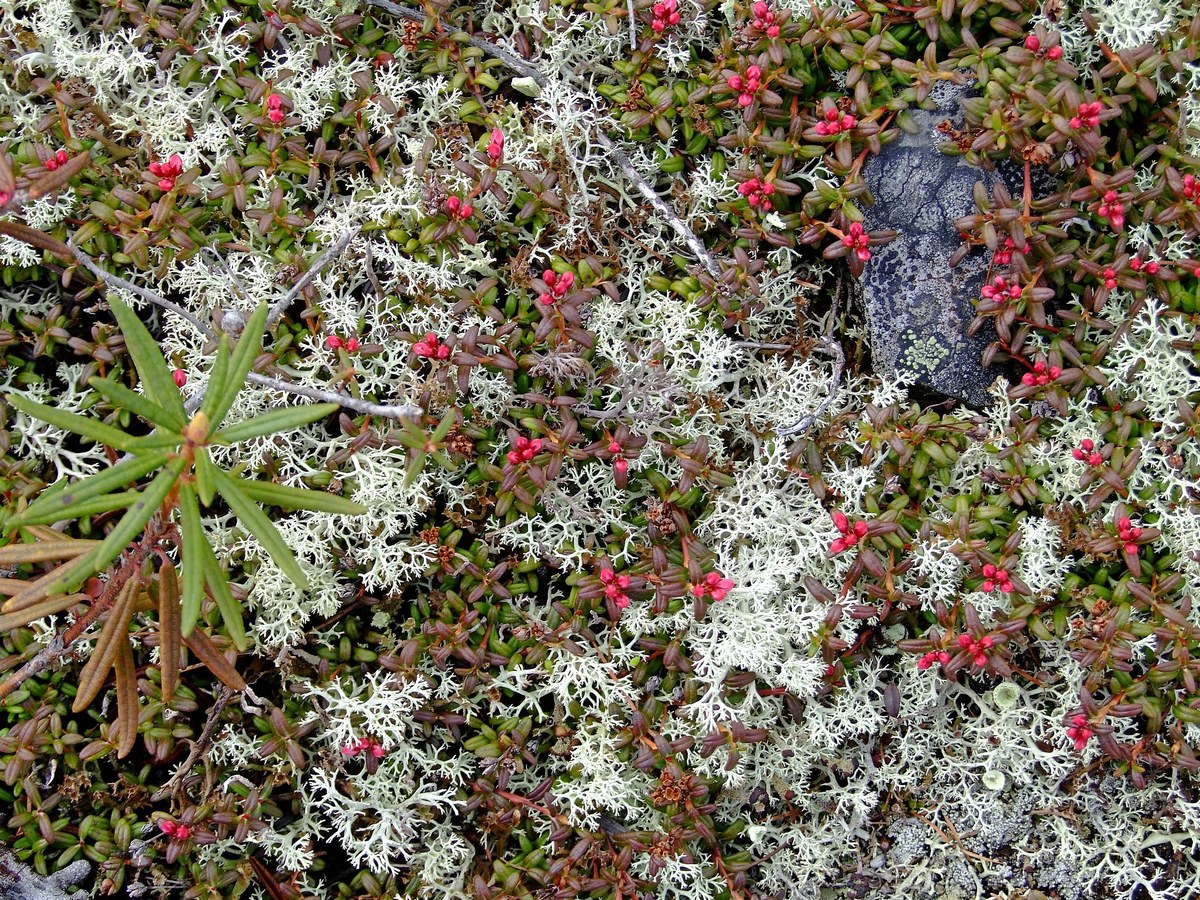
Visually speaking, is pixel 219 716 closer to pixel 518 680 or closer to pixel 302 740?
pixel 302 740

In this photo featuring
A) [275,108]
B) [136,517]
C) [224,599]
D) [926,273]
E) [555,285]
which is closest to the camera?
[136,517]

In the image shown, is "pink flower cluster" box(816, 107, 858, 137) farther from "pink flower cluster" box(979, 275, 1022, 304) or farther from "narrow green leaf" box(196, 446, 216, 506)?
"narrow green leaf" box(196, 446, 216, 506)

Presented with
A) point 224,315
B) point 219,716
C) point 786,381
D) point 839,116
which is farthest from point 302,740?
point 839,116

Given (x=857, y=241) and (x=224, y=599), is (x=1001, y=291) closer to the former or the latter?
(x=857, y=241)

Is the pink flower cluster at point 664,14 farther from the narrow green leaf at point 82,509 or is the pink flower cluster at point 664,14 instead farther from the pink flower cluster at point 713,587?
the narrow green leaf at point 82,509

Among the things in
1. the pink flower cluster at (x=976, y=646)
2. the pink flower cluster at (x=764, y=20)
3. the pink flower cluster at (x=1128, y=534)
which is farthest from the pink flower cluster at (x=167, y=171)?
the pink flower cluster at (x=1128, y=534)

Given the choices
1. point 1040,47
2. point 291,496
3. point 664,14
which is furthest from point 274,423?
point 1040,47
